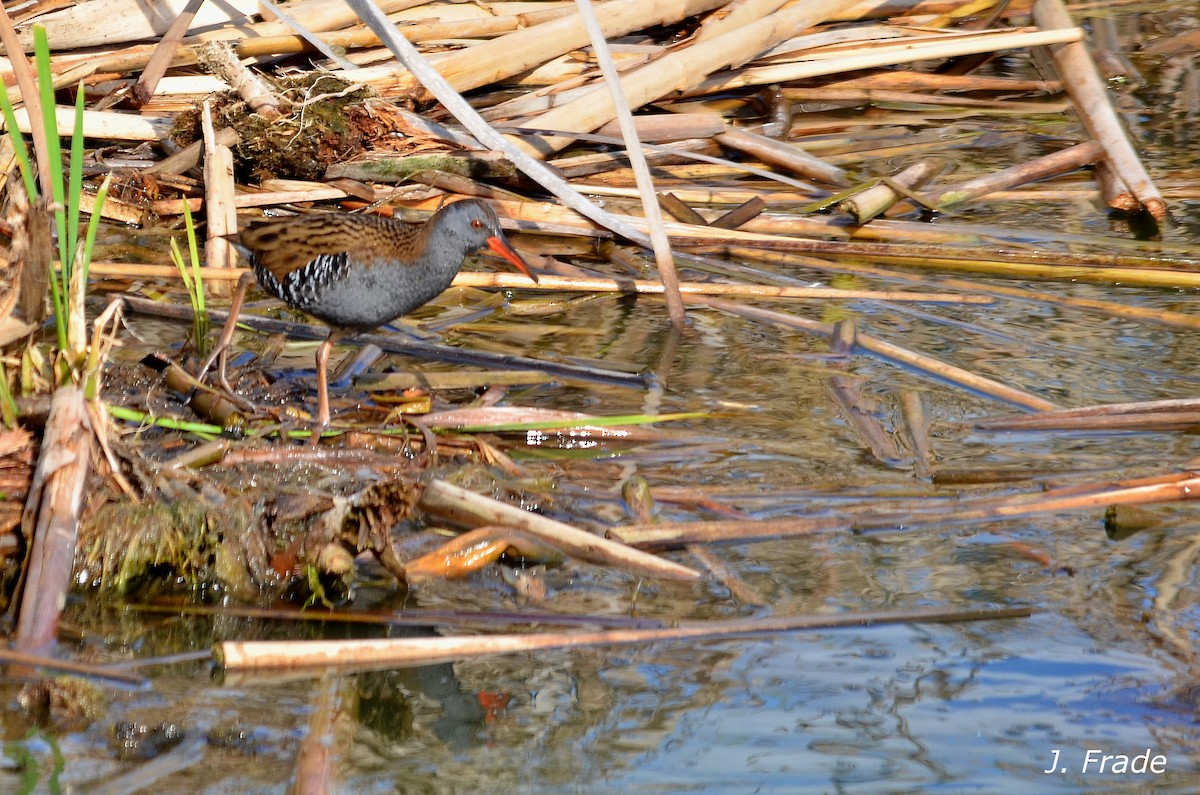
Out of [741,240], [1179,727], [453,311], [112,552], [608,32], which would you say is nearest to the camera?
[1179,727]

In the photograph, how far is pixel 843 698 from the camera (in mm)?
3000

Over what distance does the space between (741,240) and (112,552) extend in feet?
11.3

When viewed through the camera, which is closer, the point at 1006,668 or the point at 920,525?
the point at 1006,668

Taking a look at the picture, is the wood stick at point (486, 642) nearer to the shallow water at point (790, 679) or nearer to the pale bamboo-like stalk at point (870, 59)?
the shallow water at point (790, 679)

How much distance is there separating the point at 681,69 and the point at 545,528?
410cm

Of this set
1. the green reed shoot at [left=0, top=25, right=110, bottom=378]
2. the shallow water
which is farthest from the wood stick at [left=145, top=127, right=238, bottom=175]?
the shallow water

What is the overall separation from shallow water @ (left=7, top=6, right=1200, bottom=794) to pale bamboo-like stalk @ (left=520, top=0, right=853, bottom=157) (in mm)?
2799

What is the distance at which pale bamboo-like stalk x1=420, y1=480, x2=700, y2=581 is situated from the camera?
3.49m

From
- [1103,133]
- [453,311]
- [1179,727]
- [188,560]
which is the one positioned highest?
[1103,133]

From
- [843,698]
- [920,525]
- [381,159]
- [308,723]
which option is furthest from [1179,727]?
[381,159]

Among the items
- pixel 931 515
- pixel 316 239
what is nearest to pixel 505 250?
pixel 316 239

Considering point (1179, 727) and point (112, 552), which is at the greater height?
point (112, 552)

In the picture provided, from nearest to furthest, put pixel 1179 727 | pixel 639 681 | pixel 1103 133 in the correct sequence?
1. pixel 1179 727
2. pixel 639 681
3. pixel 1103 133

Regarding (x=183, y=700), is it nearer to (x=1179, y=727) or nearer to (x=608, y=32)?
(x=1179, y=727)
